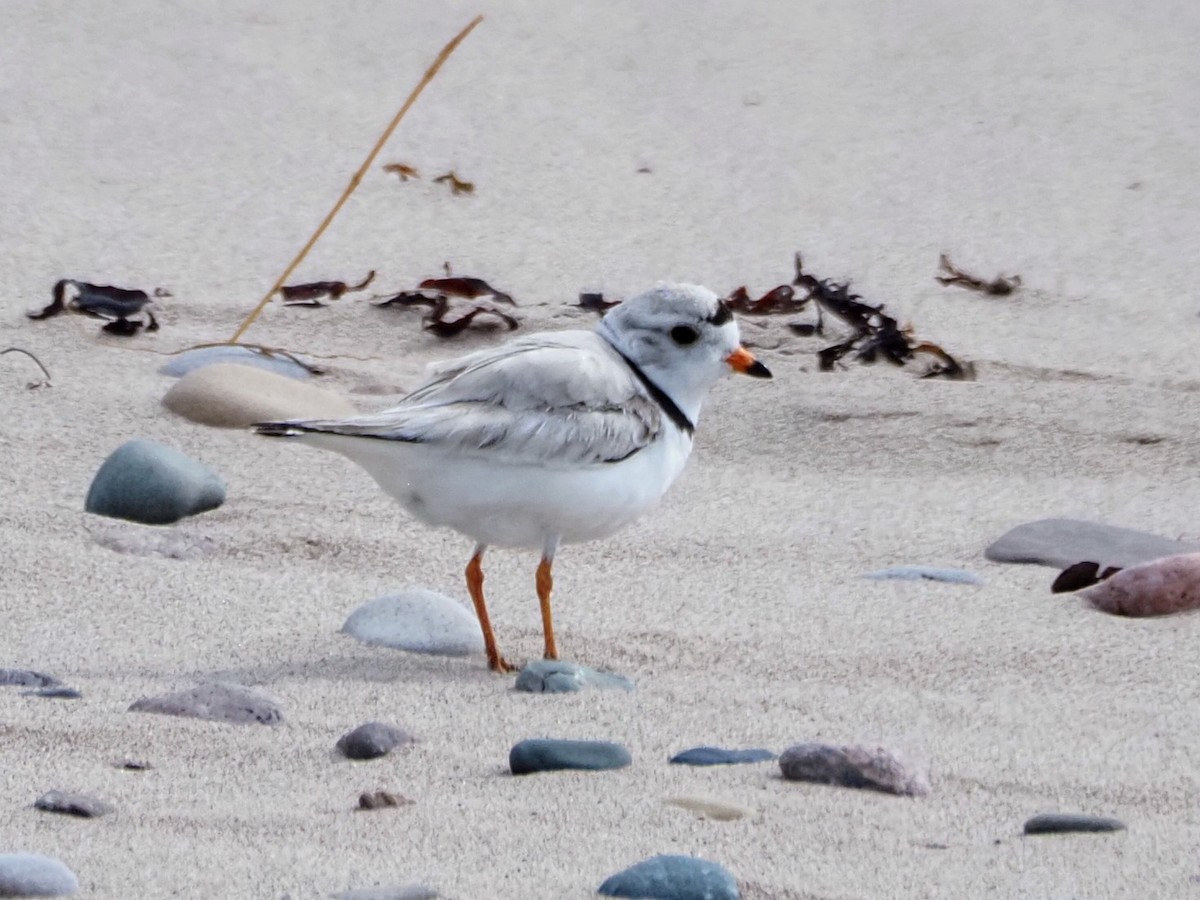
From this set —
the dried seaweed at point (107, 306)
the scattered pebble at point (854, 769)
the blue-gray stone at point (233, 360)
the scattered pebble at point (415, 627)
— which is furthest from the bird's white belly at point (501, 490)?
the dried seaweed at point (107, 306)

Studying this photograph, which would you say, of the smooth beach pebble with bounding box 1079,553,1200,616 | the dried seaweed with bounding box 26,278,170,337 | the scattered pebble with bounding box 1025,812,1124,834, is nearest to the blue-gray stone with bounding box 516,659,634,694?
the scattered pebble with bounding box 1025,812,1124,834

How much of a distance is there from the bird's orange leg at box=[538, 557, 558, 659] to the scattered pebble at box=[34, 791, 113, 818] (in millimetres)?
1026

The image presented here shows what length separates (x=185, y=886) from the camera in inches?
83.4

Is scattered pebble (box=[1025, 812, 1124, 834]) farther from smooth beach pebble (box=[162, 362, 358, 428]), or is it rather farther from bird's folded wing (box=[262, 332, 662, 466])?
smooth beach pebble (box=[162, 362, 358, 428])

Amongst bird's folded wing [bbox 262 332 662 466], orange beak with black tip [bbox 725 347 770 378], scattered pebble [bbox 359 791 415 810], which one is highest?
orange beak with black tip [bbox 725 347 770 378]

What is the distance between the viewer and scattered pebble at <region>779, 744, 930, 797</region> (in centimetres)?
256

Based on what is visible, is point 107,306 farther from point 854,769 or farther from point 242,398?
point 854,769

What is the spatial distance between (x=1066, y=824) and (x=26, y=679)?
5.08 ft

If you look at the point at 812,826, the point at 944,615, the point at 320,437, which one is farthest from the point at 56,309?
the point at 812,826

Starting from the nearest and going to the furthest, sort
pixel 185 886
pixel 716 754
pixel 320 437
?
pixel 185 886 < pixel 716 754 < pixel 320 437

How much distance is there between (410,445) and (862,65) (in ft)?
16.0

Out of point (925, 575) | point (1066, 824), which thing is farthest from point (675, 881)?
point (925, 575)

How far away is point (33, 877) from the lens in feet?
6.78

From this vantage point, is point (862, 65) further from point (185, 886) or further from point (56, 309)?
point (185, 886)
